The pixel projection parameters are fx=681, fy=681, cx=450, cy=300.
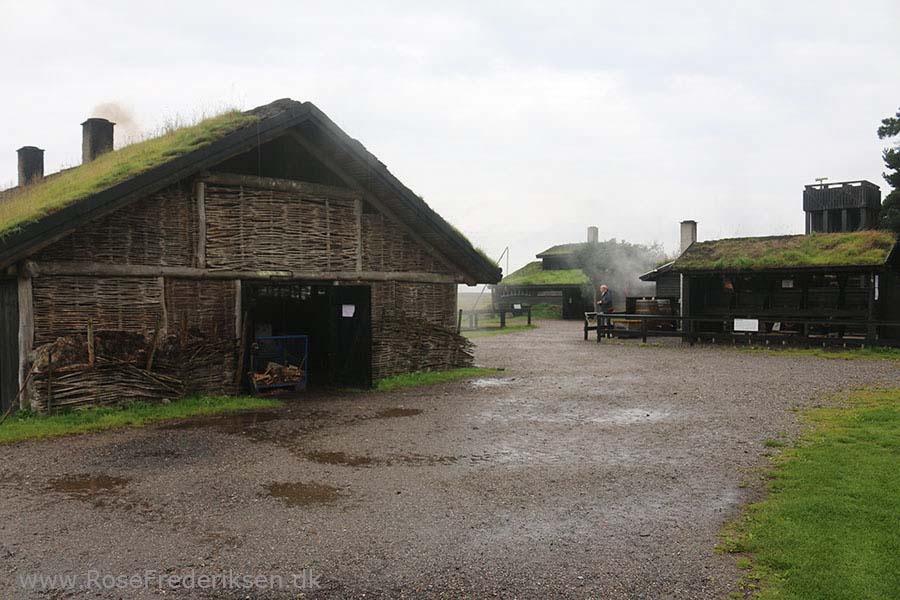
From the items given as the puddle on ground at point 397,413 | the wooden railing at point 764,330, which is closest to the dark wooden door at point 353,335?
the puddle on ground at point 397,413

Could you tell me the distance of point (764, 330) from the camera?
24.5 m

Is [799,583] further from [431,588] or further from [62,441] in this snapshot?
[62,441]

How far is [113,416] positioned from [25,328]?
75.5 inches

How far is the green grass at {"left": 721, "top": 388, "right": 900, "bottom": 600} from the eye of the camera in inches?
182

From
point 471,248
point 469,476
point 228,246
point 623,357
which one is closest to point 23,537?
point 469,476

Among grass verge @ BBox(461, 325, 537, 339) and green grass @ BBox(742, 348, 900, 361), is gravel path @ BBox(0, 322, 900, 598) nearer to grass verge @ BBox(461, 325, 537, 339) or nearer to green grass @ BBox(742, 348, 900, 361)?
green grass @ BBox(742, 348, 900, 361)

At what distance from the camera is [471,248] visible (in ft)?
55.1

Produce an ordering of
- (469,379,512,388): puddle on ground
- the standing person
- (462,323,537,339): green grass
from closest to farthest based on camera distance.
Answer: (469,379,512,388): puddle on ground
the standing person
(462,323,537,339): green grass

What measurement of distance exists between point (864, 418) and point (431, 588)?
840 centimetres

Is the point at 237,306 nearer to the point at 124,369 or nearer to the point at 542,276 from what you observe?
the point at 124,369

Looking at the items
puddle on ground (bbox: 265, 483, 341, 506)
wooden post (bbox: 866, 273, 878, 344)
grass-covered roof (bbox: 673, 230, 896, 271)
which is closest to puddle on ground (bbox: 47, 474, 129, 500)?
puddle on ground (bbox: 265, 483, 341, 506)

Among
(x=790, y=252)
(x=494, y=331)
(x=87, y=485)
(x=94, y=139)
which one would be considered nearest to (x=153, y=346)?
(x=87, y=485)

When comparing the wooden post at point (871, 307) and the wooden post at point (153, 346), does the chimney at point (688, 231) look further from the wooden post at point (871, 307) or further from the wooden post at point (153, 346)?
the wooden post at point (153, 346)

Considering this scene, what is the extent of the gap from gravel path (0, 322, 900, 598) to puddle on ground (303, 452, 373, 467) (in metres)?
0.05
